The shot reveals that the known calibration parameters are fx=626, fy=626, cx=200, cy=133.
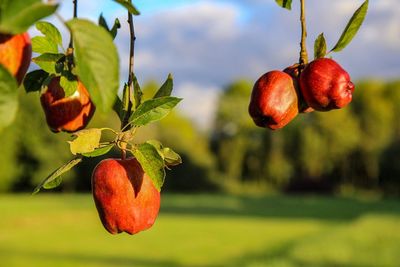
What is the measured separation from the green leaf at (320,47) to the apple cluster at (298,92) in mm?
25

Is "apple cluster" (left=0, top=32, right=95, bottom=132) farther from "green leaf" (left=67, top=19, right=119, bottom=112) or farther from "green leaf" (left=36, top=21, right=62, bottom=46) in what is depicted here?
"green leaf" (left=67, top=19, right=119, bottom=112)

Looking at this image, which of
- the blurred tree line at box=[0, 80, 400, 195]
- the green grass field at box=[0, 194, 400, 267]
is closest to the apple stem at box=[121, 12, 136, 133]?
the green grass field at box=[0, 194, 400, 267]

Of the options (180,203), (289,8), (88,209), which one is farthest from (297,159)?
(289,8)

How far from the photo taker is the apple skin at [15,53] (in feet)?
1.36

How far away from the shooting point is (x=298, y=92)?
2.21 feet

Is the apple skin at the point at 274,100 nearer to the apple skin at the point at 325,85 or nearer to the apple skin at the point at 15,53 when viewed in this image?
the apple skin at the point at 325,85

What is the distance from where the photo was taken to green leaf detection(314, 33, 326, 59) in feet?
2.25

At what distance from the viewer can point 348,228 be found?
17.1 m

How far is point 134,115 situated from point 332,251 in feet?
46.5

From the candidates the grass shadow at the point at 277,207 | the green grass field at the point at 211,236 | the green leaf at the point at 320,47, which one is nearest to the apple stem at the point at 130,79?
the green leaf at the point at 320,47

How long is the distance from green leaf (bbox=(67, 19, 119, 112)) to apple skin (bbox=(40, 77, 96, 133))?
26 cm

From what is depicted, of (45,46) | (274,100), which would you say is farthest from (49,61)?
(274,100)

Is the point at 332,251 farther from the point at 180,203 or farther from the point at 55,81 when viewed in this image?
the point at 55,81

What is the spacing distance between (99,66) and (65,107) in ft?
0.96
